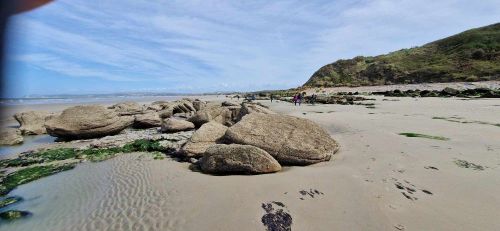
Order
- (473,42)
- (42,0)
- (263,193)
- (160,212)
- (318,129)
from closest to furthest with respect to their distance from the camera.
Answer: (42,0) < (160,212) < (263,193) < (318,129) < (473,42)

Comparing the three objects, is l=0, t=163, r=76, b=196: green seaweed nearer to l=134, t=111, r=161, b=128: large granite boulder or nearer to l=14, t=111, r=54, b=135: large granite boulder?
l=134, t=111, r=161, b=128: large granite boulder

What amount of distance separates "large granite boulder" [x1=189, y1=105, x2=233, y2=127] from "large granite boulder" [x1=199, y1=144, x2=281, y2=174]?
26.6ft

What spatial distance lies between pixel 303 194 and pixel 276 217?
113cm

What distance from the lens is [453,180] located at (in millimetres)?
6832

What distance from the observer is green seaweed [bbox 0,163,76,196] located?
8.50m

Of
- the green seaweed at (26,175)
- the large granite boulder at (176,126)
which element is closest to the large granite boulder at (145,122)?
the large granite boulder at (176,126)

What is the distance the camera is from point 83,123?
15188mm

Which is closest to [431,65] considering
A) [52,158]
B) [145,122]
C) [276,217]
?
[145,122]

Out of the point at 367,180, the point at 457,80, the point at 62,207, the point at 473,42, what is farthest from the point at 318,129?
the point at 473,42

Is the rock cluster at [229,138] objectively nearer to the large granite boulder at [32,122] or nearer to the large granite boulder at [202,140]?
the large granite boulder at [202,140]

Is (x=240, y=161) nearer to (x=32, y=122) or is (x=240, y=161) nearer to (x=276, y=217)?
(x=276, y=217)

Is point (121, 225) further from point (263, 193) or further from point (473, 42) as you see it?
point (473, 42)

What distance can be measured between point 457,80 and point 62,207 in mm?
50573

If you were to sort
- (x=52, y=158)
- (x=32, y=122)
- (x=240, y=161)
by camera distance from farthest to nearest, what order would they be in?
(x=32, y=122) < (x=52, y=158) < (x=240, y=161)
